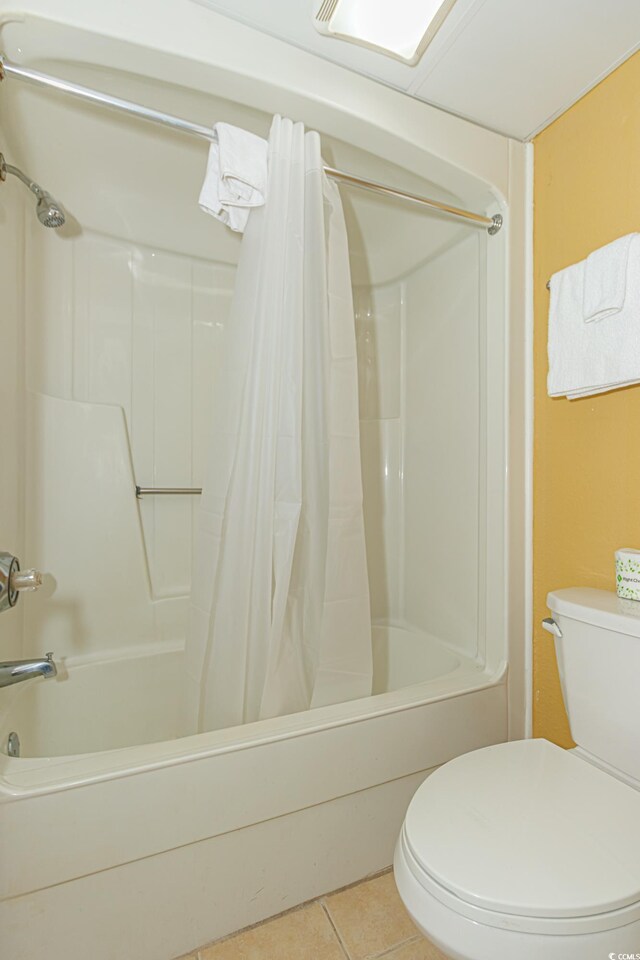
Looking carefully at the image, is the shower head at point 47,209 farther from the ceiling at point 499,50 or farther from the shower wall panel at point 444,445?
the shower wall panel at point 444,445

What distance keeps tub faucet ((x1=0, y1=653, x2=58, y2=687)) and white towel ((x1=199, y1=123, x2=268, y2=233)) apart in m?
1.11

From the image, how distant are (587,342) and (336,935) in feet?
5.06

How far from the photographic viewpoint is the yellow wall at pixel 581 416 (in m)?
1.22

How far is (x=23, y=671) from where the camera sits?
91cm

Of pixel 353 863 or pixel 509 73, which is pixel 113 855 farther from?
pixel 509 73

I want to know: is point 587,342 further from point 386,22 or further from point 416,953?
point 416,953

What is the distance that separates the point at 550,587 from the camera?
1.44 metres

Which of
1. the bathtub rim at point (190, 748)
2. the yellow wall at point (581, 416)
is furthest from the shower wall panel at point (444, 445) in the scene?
the bathtub rim at point (190, 748)

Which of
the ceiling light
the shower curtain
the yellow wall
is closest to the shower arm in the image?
the shower curtain

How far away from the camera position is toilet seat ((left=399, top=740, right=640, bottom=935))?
0.69 meters

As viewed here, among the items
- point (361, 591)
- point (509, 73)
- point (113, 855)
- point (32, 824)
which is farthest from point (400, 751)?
point (509, 73)

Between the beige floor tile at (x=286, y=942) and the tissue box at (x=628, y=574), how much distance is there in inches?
40.9

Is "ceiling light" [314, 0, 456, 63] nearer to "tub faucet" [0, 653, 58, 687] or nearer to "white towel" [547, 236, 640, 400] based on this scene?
"white towel" [547, 236, 640, 400]

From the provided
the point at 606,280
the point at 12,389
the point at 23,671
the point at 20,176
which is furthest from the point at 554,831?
the point at 20,176
